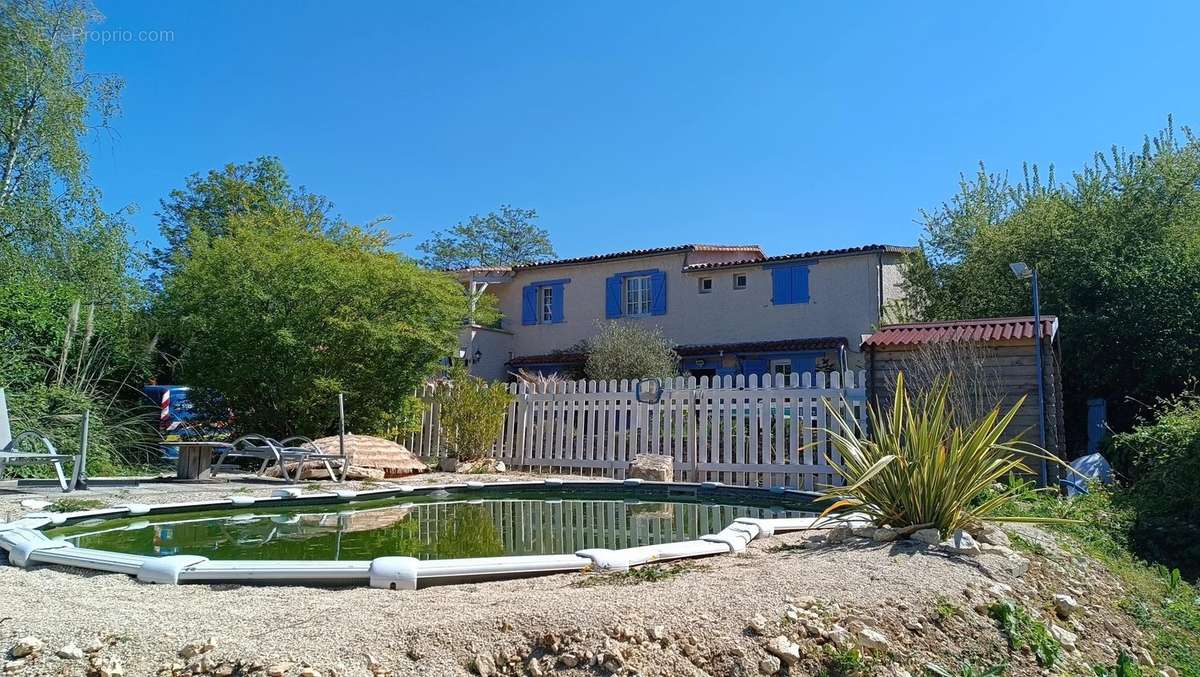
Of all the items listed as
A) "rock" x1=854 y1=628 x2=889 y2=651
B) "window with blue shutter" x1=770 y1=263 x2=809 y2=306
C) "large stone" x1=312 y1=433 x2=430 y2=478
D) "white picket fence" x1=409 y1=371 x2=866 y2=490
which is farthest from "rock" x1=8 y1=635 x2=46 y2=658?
"window with blue shutter" x1=770 y1=263 x2=809 y2=306

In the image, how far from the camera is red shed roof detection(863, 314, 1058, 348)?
9594mm

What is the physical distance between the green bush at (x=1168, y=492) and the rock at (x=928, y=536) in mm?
2388

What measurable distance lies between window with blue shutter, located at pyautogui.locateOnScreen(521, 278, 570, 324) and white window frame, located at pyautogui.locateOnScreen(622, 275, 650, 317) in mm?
2065

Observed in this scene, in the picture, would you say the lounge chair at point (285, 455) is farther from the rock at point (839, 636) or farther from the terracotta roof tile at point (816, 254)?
the terracotta roof tile at point (816, 254)

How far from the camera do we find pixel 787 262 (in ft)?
73.4

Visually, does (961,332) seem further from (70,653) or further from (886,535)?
(70,653)

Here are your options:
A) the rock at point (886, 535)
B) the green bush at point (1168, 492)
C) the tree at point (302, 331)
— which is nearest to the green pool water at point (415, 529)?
the rock at point (886, 535)

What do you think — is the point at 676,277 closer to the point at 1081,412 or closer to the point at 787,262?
the point at 787,262

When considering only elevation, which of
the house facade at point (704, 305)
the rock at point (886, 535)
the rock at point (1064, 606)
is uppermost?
the house facade at point (704, 305)

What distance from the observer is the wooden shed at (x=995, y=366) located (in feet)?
30.8

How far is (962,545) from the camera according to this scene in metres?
4.16

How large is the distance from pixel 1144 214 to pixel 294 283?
Result: 17.0 meters

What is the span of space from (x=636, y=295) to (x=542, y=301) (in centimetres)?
334

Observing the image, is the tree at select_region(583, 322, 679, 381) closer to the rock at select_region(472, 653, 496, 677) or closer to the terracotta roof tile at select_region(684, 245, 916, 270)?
the terracotta roof tile at select_region(684, 245, 916, 270)
